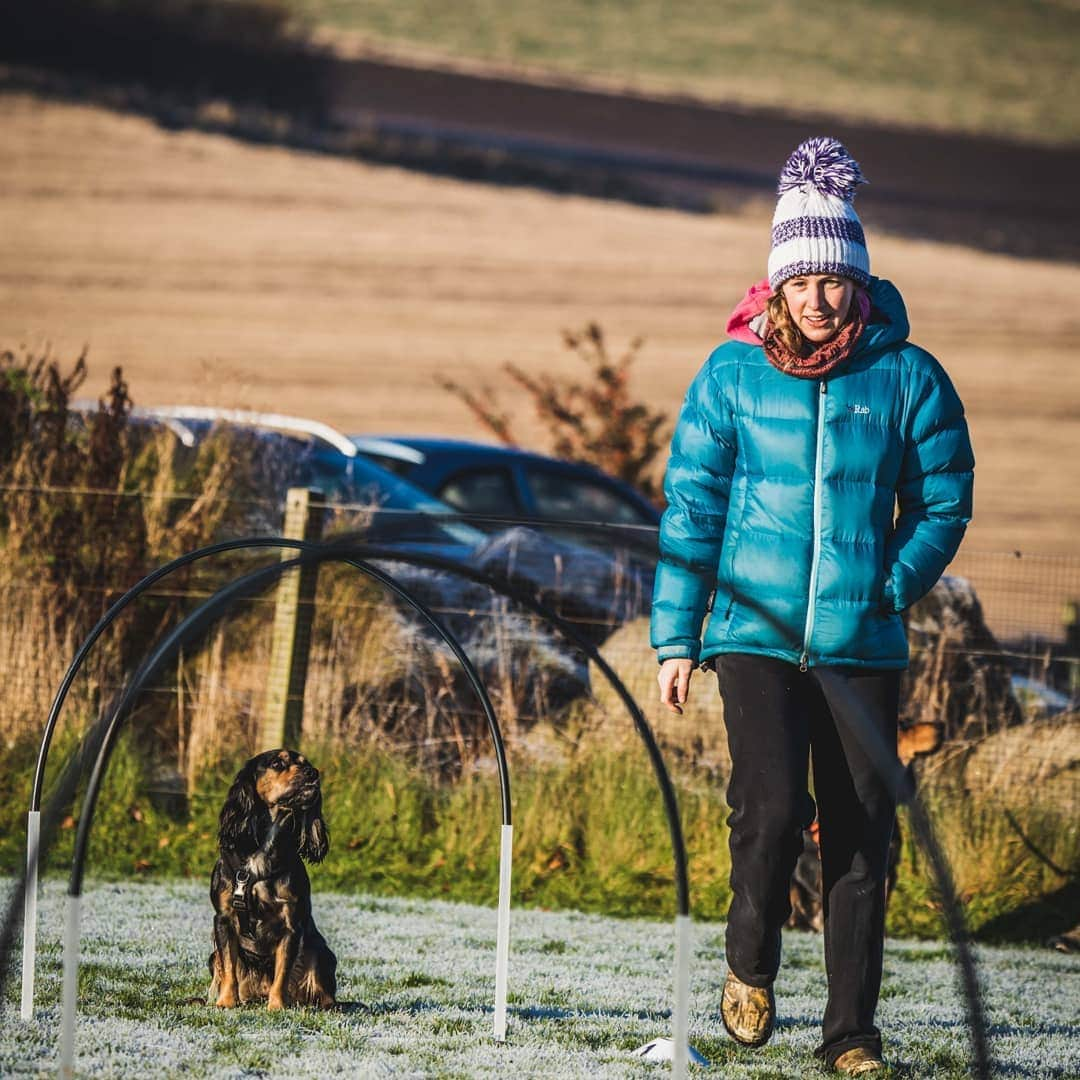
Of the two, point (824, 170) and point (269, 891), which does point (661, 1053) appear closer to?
point (269, 891)

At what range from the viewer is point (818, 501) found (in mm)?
3512

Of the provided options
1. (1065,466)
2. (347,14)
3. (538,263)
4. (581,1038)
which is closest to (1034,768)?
(581,1038)

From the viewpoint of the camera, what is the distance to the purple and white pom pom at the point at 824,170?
3734 millimetres

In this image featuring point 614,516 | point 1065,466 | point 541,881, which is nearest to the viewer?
point 541,881

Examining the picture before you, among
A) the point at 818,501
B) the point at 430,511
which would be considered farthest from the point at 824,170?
the point at 430,511

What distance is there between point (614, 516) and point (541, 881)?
393 cm

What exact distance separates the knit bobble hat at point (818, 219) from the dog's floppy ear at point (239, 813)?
195cm

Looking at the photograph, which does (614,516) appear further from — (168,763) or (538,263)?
(538,263)

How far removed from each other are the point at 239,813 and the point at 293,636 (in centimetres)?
275

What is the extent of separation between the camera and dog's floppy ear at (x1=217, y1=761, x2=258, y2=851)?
13.5ft

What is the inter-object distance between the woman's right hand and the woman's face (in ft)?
2.75

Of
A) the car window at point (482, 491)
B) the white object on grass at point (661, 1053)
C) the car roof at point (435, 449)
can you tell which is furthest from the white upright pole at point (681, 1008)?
the car roof at point (435, 449)

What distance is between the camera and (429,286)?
79.8ft

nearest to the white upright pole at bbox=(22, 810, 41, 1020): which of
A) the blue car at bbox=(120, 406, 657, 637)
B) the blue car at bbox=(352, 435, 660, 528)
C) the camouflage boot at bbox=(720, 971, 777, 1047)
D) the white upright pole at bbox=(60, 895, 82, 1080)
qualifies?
the white upright pole at bbox=(60, 895, 82, 1080)
